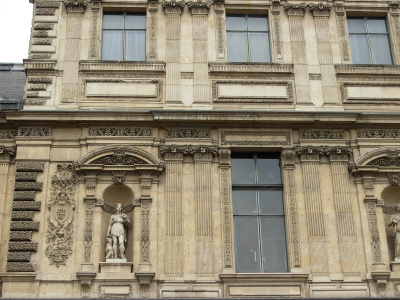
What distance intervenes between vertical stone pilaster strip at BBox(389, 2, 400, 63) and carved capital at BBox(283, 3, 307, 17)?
2.63 metres

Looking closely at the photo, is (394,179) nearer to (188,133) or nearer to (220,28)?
(188,133)

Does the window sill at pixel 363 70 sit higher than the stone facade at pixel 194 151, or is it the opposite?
the window sill at pixel 363 70

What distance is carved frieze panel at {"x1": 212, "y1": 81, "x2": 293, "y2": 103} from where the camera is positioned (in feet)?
59.3

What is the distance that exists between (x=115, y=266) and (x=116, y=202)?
188 cm

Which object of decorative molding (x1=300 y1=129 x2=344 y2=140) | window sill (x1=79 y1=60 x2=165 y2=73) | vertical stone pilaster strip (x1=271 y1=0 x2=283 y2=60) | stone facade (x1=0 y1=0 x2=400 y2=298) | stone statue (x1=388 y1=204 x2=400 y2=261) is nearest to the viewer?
stone facade (x1=0 y1=0 x2=400 y2=298)

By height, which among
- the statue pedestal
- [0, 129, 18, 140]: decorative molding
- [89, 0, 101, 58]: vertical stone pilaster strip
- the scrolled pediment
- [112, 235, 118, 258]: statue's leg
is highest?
[89, 0, 101, 58]: vertical stone pilaster strip

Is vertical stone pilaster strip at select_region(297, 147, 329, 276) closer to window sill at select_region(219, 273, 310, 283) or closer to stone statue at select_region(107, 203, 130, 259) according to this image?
window sill at select_region(219, 273, 310, 283)

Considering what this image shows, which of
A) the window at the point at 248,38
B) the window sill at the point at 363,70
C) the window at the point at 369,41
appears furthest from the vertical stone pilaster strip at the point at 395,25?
the window at the point at 248,38

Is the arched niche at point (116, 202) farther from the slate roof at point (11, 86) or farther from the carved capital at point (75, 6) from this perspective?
the carved capital at point (75, 6)

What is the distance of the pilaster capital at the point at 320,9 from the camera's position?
762 inches

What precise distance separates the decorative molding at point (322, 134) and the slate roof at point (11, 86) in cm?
764

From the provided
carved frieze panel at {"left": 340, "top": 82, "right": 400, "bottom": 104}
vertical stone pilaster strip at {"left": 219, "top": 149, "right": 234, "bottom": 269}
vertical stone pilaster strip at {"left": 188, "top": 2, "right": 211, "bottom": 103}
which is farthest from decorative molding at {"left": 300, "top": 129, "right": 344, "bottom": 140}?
vertical stone pilaster strip at {"left": 188, "top": 2, "right": 211, "bottom": 103}

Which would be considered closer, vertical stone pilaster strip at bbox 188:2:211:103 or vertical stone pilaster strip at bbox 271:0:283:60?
vertical stone pilaster strip at bbox 188:2:211:103

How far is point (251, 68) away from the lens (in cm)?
1844
